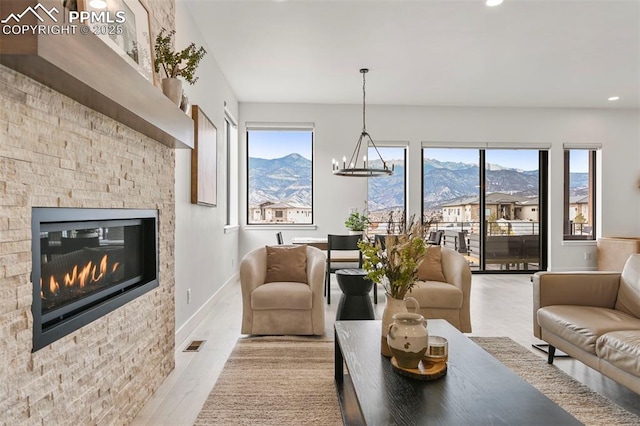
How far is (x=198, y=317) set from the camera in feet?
12.2

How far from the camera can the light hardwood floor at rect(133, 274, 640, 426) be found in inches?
85.9

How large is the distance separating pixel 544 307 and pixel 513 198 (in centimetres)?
455

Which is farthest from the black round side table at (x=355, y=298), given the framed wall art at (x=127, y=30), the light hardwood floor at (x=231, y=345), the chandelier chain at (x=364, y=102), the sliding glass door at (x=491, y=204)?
the sliding glass door at (x=491, y=204)

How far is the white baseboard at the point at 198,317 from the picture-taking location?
315 cm

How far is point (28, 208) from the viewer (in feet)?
4.27

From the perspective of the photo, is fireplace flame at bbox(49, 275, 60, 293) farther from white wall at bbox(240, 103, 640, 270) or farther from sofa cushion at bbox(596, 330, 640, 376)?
white wall at bbox(240, 103, 640, 270)

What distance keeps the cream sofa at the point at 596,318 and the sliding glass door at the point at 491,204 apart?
398 cm

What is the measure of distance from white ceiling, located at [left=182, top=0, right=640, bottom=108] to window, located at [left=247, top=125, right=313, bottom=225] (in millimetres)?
678

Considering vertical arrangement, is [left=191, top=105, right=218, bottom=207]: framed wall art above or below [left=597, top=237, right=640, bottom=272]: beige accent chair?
above

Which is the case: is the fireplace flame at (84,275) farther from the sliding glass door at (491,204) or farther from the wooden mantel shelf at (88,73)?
the sliding glass door at (491,204)

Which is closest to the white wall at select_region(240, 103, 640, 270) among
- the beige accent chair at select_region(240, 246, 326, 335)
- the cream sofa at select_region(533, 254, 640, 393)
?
the beige accent chair at select_region(240, 246, 326, 335)

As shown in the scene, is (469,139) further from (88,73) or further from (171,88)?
(88,73)

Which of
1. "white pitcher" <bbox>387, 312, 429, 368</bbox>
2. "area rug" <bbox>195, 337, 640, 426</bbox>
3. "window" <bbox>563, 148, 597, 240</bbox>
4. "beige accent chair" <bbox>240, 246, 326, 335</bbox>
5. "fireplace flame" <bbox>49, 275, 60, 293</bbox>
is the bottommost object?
"area rug" <bbox>195, 337, 640, 426</bbox>

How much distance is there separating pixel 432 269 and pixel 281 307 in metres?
1.42
